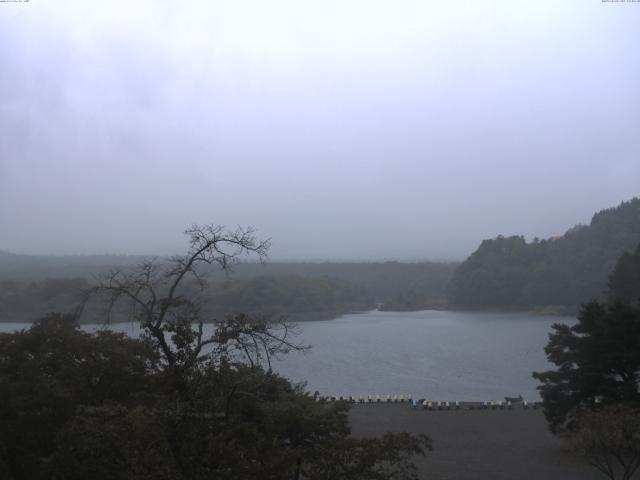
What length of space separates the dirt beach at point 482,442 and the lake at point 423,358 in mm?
2378

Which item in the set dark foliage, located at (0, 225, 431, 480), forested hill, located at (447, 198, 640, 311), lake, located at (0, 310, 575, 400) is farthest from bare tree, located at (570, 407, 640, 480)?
forested hill, located at (447, 198, 640, 311)

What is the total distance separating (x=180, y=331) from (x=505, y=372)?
19453 mm

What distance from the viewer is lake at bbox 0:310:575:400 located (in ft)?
63.5

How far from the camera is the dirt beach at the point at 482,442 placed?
9445mm

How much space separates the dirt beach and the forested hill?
1273 inches

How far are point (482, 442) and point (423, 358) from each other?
46.1 ft

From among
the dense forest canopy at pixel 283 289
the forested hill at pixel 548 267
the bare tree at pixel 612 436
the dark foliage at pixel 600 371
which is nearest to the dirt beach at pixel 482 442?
the dark foliage at pixel 600 371

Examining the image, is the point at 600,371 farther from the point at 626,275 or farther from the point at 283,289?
the point at 283,289

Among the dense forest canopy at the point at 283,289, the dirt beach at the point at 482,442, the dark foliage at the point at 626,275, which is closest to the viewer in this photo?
the dirt beach at the point at 482,442

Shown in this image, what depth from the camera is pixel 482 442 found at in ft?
37.9

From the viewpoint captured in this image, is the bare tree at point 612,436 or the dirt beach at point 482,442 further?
the dirt beach at point 482,442

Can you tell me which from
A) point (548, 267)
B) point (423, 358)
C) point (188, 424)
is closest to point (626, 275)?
point (423, 358)

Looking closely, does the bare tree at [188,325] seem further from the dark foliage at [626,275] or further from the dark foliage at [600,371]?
the dark foliage at [626,275]

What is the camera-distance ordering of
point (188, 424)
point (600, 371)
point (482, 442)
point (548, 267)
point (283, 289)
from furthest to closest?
point (548, 267)
point (283, 289)
point (482, 442)
point (600, 371)
point (188, 424)
